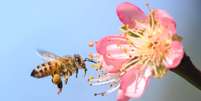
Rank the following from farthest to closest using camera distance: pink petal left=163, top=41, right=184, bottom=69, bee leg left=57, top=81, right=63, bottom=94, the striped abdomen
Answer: bee leg left=57, top=81, right=63, bottom=94, the striped abdomen, pink petal left=163, top=41, right=184, bottom=69

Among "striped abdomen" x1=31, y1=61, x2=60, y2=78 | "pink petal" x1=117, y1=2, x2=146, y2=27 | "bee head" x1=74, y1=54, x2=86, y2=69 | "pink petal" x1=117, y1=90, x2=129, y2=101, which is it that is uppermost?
"pink petal" x1=117, y1=2, x2=146, y2=27

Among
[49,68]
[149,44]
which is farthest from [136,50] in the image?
[49,68]

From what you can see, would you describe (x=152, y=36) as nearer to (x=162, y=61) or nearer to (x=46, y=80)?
(x=162, y=61)

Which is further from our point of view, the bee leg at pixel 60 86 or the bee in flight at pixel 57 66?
the bee leg at pixel 60 86

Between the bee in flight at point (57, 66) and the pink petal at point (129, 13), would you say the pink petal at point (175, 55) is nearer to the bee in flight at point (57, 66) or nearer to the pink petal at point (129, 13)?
the pink petal at point (129, 13)

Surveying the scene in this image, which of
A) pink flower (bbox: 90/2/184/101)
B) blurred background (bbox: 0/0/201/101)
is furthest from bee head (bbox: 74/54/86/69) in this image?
pink flower (bbox: 90/2/184/101)

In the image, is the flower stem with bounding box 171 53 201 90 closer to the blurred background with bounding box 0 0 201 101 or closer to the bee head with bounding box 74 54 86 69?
the bee head with bounding box 74 54 86 69

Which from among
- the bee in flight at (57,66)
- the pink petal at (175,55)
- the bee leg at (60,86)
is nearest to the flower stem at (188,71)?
the pink petal at (175,55)
